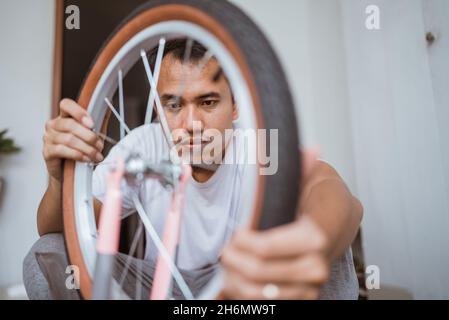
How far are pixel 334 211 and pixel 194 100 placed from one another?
0.34 metres

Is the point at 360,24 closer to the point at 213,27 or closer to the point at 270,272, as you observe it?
the point at 213,27

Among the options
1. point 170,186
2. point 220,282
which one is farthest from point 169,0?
point 220,282

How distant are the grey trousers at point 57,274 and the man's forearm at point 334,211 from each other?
1.07 ft

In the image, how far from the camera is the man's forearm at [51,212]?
27.7 inches

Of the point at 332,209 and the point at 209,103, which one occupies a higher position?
the point at 209,103

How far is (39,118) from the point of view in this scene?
158 cm

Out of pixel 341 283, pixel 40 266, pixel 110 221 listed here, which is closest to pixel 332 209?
pixel 341 283

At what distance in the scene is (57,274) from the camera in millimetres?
646

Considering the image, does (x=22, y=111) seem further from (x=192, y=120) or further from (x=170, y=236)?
(x=170, y=236)

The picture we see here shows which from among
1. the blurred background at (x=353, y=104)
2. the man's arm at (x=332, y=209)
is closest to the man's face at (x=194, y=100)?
the man's arm at (x=332, y=209)

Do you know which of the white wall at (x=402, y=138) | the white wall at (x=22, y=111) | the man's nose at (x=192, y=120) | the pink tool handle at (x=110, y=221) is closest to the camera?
the pink tool handle at (x=110, y=221)

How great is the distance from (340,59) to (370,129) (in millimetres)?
376

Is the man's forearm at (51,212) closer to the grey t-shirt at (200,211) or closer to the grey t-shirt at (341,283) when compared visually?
the grey t-shirt at (200,211)

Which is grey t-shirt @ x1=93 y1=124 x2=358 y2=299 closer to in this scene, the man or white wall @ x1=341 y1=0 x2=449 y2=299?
the man
